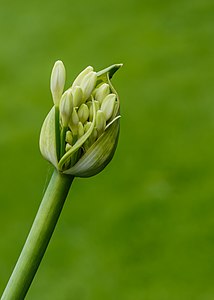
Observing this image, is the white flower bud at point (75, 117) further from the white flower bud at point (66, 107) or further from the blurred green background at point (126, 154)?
the blurred green background at point (126, 154)

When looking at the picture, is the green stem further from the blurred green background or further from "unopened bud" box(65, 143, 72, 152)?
the blurred green background

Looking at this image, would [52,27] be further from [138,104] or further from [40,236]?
[40,236]

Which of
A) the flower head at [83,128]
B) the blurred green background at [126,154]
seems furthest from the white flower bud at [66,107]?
the blurred green background at [126,154]

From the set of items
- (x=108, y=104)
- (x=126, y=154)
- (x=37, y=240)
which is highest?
(x=126, y=154)

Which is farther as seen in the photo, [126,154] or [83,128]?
[126,154]

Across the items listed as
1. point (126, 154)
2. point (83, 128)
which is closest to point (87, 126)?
point (83, 128)

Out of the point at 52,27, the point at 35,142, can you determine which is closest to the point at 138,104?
the point at 35,142

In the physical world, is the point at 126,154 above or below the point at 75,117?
above

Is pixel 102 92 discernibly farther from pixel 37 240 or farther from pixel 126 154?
pixel 126 154
